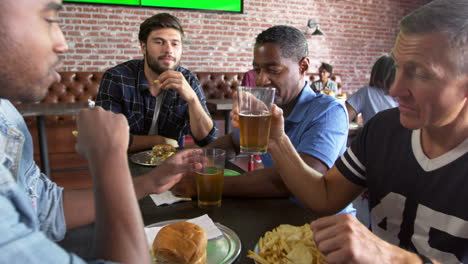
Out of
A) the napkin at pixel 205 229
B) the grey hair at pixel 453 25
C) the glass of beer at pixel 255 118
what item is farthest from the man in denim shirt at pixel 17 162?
the grey hair at pixel 453 25

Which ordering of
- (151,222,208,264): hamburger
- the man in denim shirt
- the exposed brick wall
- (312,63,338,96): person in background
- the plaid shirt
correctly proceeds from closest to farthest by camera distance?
1. the man in denim shirt
2. (151,222,208,264): hamburger
3. the plaid shirt
4. the exposed brick wall
5. (312,63,338,96): person in background

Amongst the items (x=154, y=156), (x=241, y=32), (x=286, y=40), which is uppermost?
(x=241, y=32)

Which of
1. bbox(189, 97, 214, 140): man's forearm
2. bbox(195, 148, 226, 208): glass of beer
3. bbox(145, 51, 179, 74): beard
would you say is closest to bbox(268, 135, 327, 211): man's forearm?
bbox(195, 148, 226, 208): glass of beer

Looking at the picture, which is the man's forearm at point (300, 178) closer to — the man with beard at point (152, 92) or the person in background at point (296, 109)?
the person in background at point (296, 109)

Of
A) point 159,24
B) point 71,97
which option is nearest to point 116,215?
point 159,24

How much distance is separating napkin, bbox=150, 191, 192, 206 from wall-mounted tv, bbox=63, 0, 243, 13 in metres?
4.14

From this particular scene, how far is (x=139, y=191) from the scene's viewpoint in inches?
42.6

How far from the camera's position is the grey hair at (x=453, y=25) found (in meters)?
0.81

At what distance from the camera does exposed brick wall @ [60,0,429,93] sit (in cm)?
458

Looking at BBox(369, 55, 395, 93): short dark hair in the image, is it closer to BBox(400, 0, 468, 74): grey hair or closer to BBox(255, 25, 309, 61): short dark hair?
BBox(255, 25, 309, 61): short dark hair

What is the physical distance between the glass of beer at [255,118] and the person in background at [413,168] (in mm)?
84

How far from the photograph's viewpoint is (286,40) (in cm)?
159

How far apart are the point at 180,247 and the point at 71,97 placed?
Result: 4.08 metres

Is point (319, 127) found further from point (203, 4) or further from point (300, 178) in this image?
point (203, 4)
